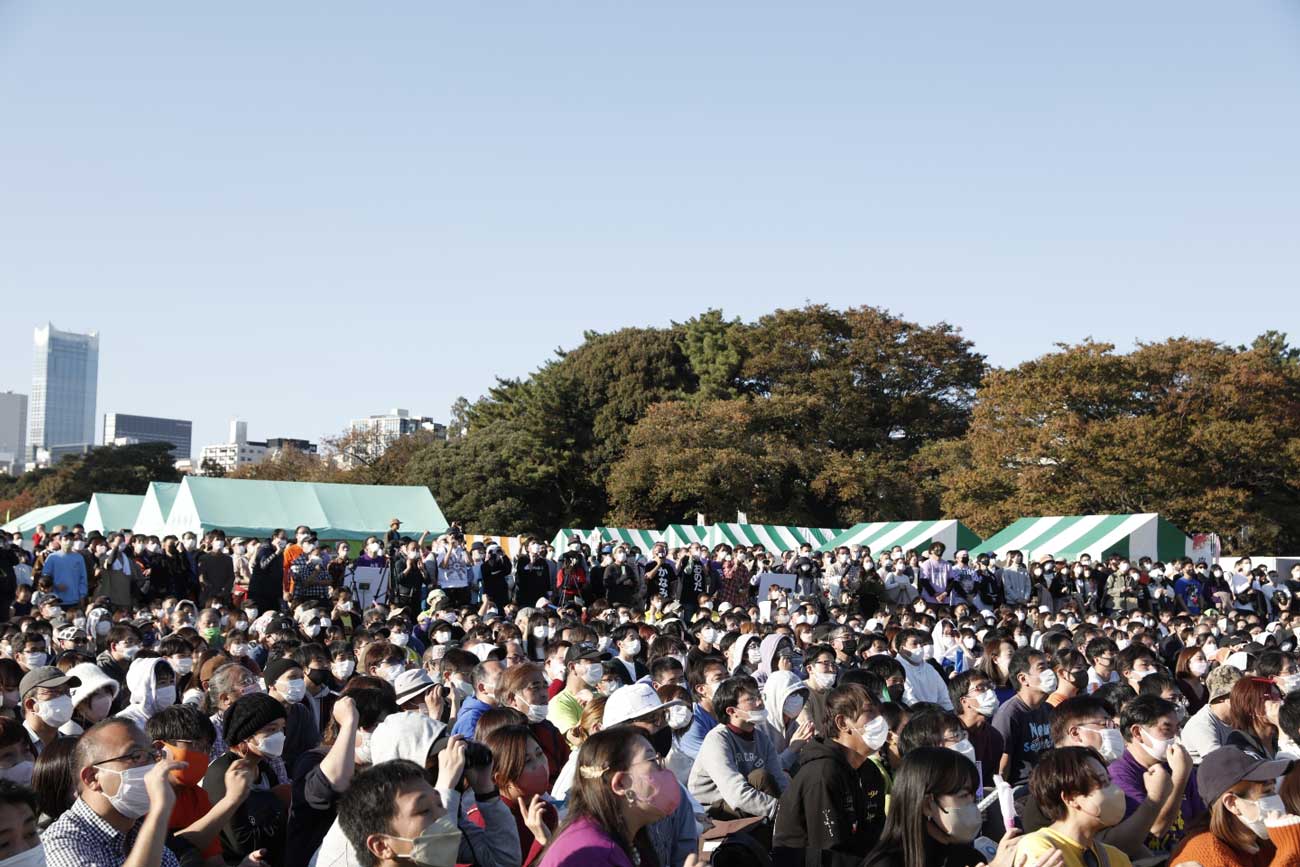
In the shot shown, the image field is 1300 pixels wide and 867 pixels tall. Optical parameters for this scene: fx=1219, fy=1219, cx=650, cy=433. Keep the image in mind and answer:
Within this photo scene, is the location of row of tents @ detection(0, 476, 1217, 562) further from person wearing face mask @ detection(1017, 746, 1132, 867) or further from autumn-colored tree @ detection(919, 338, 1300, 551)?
person wearing face mask @ detection(1017, 746, 1132, 867)

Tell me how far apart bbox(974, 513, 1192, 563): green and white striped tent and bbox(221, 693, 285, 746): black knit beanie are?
83.4 feet

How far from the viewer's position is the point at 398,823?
147 inches

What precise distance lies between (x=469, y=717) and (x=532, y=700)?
42 centimetres

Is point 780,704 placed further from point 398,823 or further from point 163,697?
point 398,823

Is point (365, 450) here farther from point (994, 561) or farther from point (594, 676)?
point (594, 676)

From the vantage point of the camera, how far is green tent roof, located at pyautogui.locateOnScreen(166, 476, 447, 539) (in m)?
26.6

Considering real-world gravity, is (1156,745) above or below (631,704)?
below

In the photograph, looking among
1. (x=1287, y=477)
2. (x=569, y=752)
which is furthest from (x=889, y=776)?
(x=1287, y=477)

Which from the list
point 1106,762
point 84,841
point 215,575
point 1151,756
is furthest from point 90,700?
point 215,575

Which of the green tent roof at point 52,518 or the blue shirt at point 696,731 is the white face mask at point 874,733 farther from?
the green tent roof at point 52,518

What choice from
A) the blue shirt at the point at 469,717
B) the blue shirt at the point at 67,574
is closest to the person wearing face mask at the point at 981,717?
the blue shirt at the point at 469,717

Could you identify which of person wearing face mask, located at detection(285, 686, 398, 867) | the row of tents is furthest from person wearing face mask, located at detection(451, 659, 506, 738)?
the row of tents

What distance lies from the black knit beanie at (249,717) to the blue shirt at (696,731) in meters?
2.63

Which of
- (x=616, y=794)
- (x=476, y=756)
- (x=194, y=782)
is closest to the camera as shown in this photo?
(x=616, y=794)
